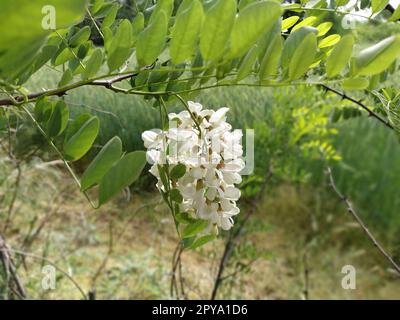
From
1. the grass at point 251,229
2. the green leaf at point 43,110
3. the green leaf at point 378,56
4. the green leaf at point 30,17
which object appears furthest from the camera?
the grass at point 251,229

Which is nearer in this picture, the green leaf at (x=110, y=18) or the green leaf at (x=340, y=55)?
the green leaf at (x=340, y=55)

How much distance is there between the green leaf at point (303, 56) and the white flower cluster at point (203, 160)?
3.1 inches

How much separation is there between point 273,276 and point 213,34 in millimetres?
1560

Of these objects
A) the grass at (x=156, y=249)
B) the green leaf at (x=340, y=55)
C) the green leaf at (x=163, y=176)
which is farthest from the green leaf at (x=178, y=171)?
the grass at (x=156, y=249)

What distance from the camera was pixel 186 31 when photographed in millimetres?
246

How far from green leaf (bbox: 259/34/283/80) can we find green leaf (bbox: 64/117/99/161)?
9 centimetres

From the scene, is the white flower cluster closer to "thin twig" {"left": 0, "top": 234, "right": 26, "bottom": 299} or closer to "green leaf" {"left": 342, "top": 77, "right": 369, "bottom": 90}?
"green leaf" {"left": 342, "top": 77, "right": 369, "bottom": 90}

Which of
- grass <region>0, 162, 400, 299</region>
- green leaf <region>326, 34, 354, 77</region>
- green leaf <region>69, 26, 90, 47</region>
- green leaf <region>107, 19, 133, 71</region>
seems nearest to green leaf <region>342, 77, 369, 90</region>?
green leaf <region>326, 34, 354, 77</region>

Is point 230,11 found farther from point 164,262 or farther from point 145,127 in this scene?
point 164,262

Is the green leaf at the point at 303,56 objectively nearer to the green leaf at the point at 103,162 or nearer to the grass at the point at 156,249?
the green leaf at the point at 103,162

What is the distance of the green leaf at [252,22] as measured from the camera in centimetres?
21

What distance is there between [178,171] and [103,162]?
83mm

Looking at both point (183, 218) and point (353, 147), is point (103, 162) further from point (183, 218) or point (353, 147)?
point (353, 147)
